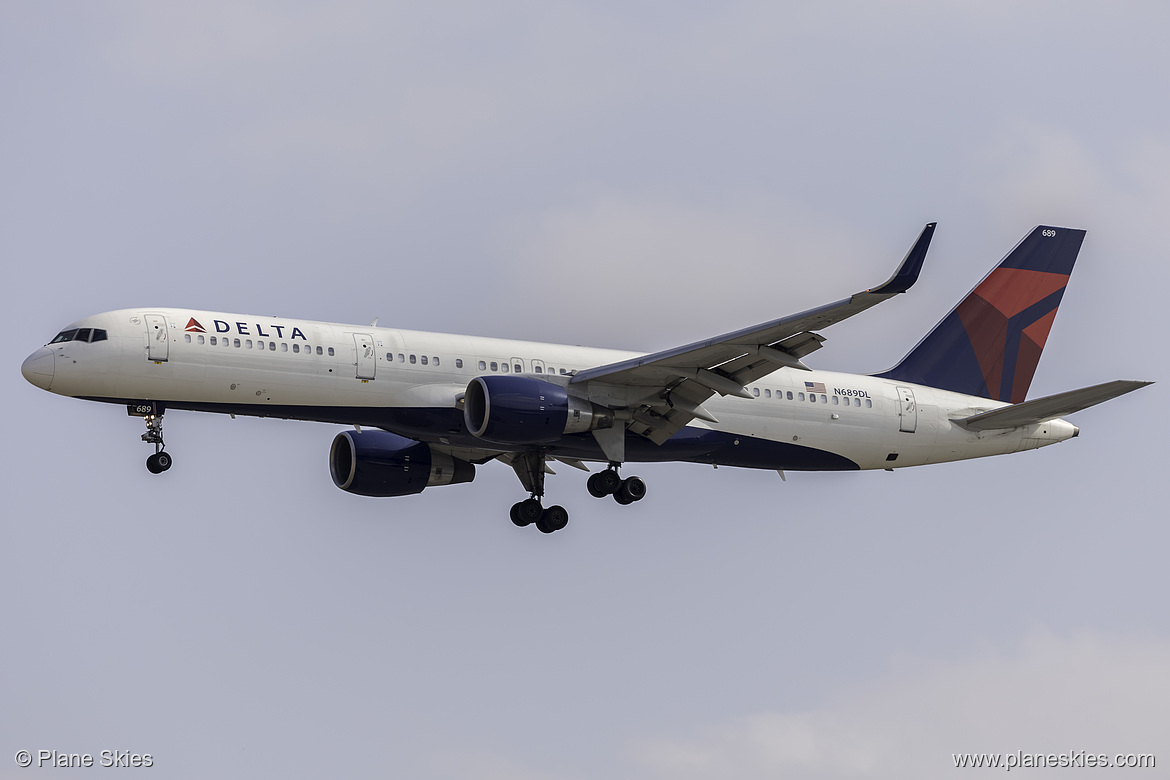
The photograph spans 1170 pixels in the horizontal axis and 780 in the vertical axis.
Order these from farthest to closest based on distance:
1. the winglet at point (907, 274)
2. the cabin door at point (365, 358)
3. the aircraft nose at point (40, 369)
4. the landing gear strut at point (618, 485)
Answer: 1. the landing gear strut at point (618, 485)
2. the cabin door at point (365, 358)
3. the aircraft nose at point (40, 369)
4. the winglet at point (907, 274)

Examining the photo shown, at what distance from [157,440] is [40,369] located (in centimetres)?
329

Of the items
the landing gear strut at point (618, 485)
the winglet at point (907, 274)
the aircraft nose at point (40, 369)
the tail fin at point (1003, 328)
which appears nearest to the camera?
the winglet at point (907, 274)

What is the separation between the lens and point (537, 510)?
45156mm

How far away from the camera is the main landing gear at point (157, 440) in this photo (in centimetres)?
3844

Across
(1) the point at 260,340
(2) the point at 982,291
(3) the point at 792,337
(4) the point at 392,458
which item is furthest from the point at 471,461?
(2) the point at 982,291

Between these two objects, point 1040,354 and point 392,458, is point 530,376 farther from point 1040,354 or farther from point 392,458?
point 1040,354

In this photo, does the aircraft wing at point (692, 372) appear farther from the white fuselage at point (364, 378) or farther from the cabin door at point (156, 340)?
the cabin door at point (156, 340)

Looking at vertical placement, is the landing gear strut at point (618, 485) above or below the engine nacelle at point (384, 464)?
below

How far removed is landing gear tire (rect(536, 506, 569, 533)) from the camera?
45.0 m

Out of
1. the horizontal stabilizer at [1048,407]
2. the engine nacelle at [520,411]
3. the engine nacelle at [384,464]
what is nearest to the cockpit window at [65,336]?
the engine nacelle at [520,411]

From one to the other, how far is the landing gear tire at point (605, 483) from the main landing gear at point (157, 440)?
1149 centimetres

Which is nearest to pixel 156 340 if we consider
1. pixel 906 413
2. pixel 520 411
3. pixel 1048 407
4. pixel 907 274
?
pixel 520 411

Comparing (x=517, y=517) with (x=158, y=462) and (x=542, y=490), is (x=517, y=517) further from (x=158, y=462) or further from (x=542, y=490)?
(x=158, y=462)

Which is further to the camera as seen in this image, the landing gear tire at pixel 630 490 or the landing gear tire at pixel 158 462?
the landing gear tire at pixel 630 490
